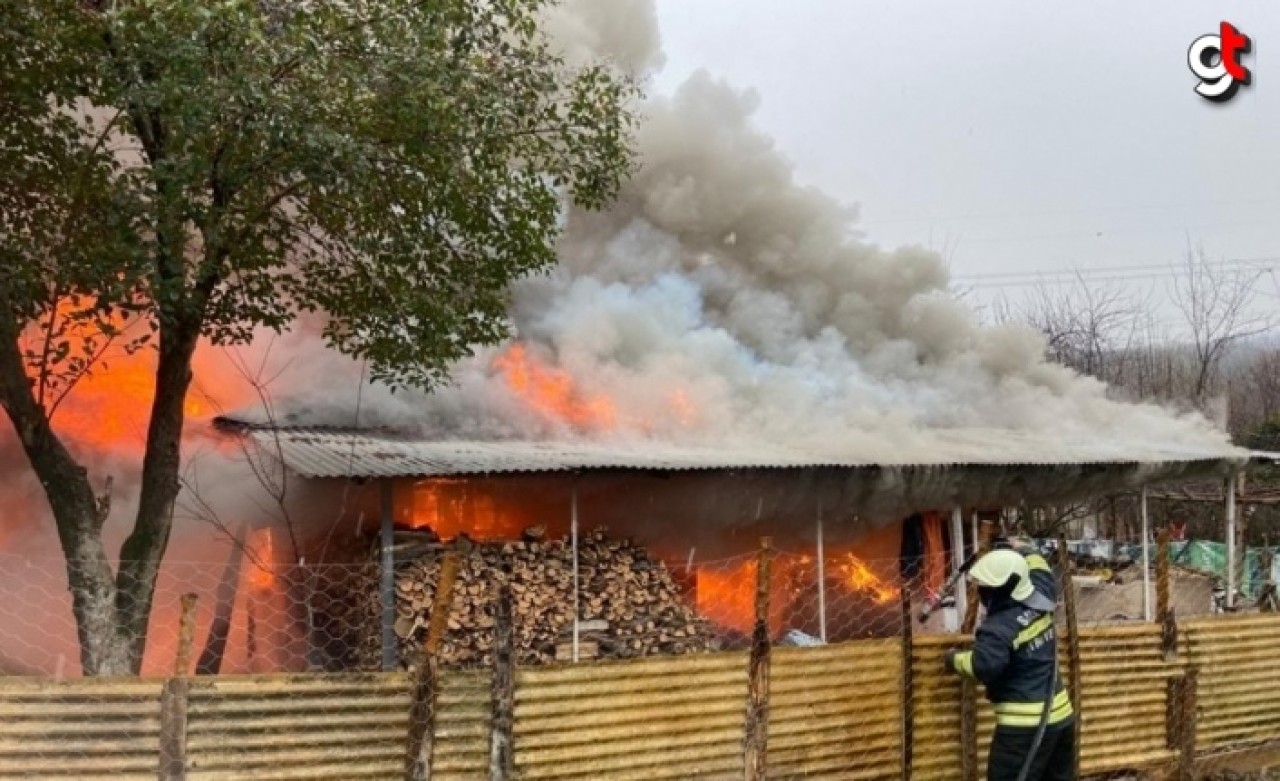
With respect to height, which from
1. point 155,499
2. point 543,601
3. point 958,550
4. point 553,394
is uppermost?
point 553,394

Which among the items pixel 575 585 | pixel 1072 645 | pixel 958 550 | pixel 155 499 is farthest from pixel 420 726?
pixel 958 550

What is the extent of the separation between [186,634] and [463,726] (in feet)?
4.12

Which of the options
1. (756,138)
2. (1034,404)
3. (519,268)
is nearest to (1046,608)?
(519,268)

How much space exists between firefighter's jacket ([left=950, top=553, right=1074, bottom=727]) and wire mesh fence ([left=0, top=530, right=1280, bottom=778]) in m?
0.46

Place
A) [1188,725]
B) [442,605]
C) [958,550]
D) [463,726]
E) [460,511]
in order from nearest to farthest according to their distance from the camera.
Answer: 1. [442,605]
2. [463,726]
3. [1188,725]
4. [460,511]
5. [958,550]

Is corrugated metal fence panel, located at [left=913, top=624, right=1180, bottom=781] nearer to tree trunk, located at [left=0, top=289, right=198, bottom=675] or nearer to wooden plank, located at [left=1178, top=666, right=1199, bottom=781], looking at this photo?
wooden plank, located at [left=1178, top=666, right=1199, bottom=781]

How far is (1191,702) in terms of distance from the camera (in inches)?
251

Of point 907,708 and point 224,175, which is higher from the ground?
point 224,175

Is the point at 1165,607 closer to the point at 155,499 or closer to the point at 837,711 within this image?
the point at 837,711

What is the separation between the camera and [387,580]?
8125 millimetres

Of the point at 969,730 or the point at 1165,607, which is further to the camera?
the point at 1165,607

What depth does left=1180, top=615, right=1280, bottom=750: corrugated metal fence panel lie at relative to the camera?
256 inches

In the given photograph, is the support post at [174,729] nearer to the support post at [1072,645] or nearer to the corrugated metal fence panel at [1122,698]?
the support post at [1072,645]

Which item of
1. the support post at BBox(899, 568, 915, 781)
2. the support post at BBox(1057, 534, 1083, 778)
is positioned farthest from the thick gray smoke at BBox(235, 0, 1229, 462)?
the support post at BBox(899, 568, 915, 781)
